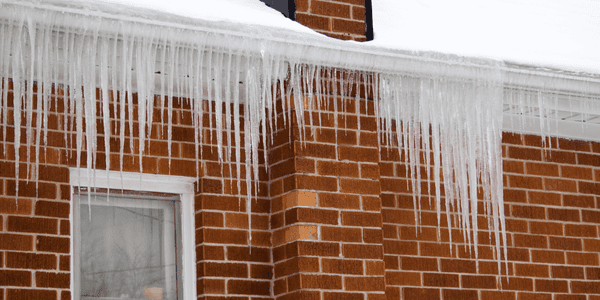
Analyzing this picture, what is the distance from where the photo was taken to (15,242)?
5223 millimetres

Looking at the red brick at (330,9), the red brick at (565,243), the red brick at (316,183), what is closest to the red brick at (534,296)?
the red brick at (565,243)

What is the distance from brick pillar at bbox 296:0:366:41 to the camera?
19.2 ft

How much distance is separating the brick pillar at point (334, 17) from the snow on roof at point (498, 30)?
0.37 ft

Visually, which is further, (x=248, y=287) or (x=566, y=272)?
(x=566, y=272)

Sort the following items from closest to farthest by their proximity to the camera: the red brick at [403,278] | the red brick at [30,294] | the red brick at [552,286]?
the red brick at [30,294], the red brick at [403,278], the red brick at [552,286]

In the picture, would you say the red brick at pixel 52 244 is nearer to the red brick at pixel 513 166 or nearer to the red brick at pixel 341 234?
the red brick at pixel 341 234

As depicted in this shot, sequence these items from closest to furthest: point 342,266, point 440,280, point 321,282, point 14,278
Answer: point 14,278, point 321,282, point 342,266, point 440,280

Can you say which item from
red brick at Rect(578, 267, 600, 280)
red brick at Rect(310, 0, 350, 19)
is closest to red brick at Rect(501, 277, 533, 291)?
red brick at Rect(578, 267, 600, 280)

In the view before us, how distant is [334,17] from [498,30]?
1188 millimetres

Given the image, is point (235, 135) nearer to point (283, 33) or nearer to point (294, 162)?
point (294, 162)

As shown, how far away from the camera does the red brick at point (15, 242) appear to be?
5203 mm

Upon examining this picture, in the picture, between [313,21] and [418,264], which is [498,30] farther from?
[418,264]

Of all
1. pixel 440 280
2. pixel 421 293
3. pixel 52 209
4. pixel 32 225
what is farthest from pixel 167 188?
pixel 440 280

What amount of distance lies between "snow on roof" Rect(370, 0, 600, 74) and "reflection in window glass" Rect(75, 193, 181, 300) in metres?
1.68
